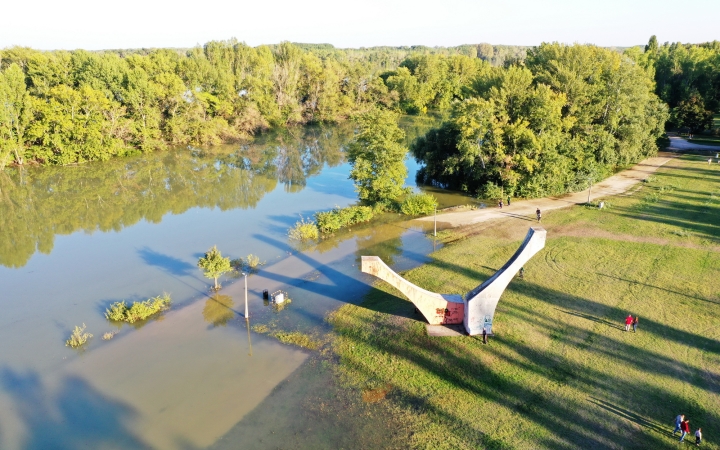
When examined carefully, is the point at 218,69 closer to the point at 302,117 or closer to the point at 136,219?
the point at 302,117

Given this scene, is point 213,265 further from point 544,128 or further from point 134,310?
point 544,128

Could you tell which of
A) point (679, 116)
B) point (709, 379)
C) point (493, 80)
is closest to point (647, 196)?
point (493, 80)

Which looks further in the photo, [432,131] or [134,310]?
[432,131]

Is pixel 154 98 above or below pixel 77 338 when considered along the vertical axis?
above

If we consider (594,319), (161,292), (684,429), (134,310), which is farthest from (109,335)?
(684,429)

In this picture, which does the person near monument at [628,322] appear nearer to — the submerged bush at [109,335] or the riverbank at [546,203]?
the riverbank at [546,203]

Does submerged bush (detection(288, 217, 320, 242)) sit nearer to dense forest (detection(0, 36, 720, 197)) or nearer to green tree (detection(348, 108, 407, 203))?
green tree (detection(348, 108, 407, 203))

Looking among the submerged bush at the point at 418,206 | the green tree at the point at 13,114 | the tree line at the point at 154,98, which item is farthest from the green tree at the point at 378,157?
the green tree at the point at 13,114

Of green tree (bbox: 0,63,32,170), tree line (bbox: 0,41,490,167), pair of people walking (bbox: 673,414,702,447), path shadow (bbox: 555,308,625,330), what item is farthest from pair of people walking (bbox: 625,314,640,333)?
green tree (bbox: 0,63,32,170)
